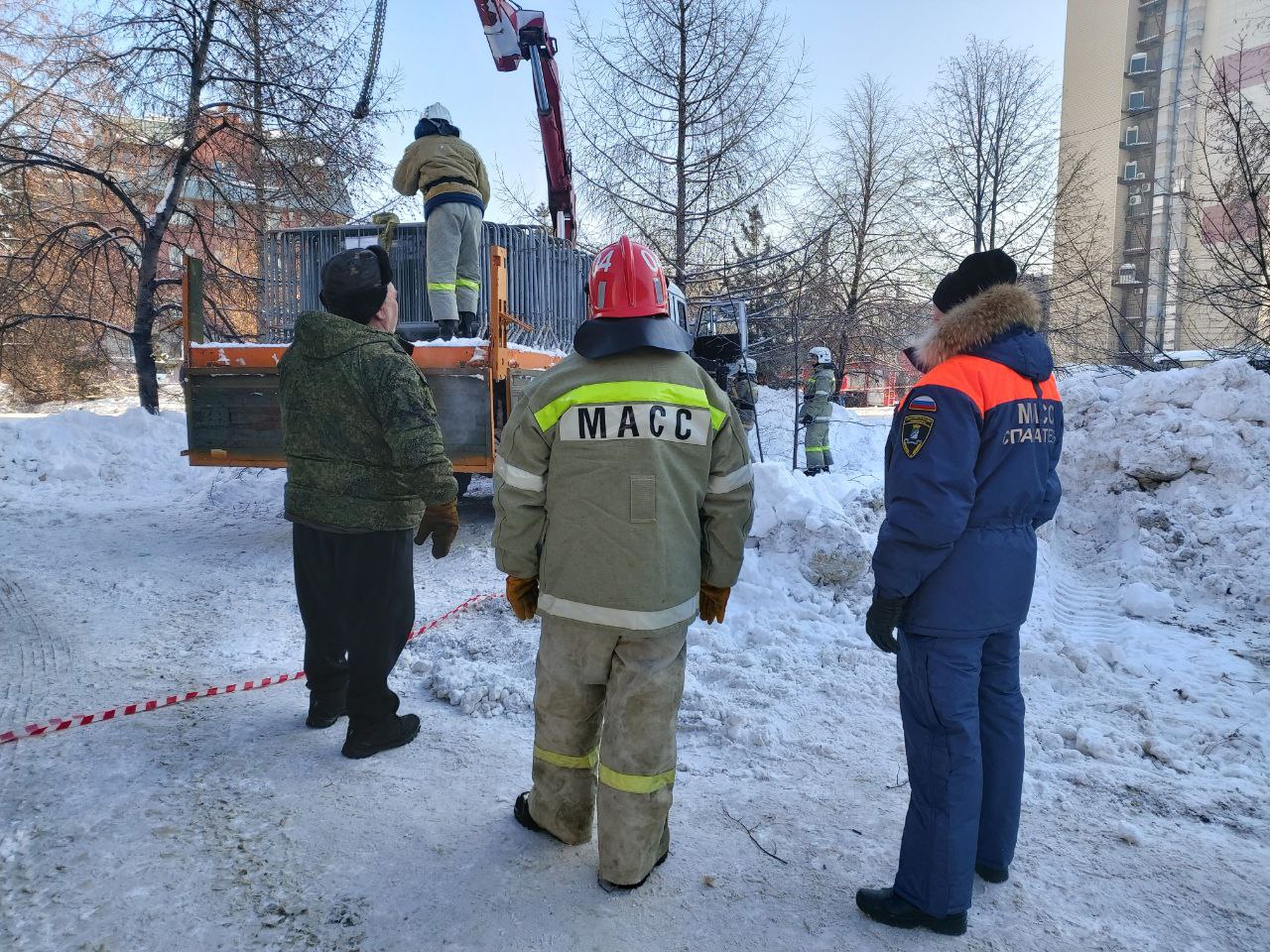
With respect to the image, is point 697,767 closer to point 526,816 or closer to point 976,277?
point 526,816

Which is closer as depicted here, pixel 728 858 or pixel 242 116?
pixel 728 858

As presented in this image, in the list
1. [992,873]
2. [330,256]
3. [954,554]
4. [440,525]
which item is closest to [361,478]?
[440,525]

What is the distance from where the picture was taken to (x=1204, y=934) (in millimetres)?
2191

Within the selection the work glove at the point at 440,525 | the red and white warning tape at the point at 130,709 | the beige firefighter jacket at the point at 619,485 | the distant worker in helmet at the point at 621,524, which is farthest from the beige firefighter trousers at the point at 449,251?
the beige firefighter jacket at the point at 619,485

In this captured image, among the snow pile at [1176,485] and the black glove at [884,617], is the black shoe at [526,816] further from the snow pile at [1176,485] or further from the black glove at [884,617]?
the snow pile at [1176,485]

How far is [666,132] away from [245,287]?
7.95 m

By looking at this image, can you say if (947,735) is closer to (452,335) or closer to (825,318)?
(452,335)

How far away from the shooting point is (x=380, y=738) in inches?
125

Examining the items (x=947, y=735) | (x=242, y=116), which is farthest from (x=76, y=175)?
(x=947, y=735)

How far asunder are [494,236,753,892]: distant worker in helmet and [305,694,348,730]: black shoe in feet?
4.66

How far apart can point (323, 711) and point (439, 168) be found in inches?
183

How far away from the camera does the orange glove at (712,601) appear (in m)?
2.56

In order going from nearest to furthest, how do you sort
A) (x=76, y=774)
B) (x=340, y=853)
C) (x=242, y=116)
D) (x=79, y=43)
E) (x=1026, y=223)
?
1. (x=340, y=853)
2. (x=76, y=774)
3. (x=79, y=43)
4. (x=242, y=116)
5. (x=1026, y=223)

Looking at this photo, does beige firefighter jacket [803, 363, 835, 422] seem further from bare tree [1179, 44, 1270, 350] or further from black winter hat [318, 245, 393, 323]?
black winter hat [318, 245, 393, 323]
